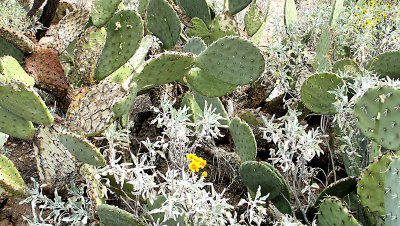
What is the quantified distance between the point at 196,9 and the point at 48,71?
1.40 meters

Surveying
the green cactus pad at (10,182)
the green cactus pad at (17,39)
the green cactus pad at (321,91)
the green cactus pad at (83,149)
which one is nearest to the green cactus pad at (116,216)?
the green cactus pad at (83,149)

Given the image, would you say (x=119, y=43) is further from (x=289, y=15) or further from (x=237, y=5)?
(x=289, y=15)

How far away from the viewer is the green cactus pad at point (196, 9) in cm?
Result: 310

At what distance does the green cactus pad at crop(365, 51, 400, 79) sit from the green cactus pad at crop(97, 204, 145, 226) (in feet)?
5.99

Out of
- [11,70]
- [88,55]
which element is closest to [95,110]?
[88,55]

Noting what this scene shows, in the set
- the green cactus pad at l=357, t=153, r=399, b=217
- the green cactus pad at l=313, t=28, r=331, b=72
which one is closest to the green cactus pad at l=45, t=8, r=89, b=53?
the green cactus pad at l=313, t=28, r=331, b=72

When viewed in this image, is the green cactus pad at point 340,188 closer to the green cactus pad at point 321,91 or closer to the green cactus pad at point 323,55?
the green cactus pad at point 321,91

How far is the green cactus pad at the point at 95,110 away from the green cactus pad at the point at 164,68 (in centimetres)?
16

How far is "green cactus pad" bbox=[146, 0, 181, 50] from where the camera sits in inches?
102

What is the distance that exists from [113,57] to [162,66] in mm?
361

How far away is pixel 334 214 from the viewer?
147 centimetres

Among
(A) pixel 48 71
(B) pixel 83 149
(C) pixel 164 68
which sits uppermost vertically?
(C) pixel 164 68

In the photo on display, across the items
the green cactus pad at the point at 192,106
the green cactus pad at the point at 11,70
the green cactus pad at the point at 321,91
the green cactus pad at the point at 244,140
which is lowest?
the green cactus pad at the point at 244,140

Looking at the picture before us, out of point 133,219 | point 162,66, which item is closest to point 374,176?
point 133,219
